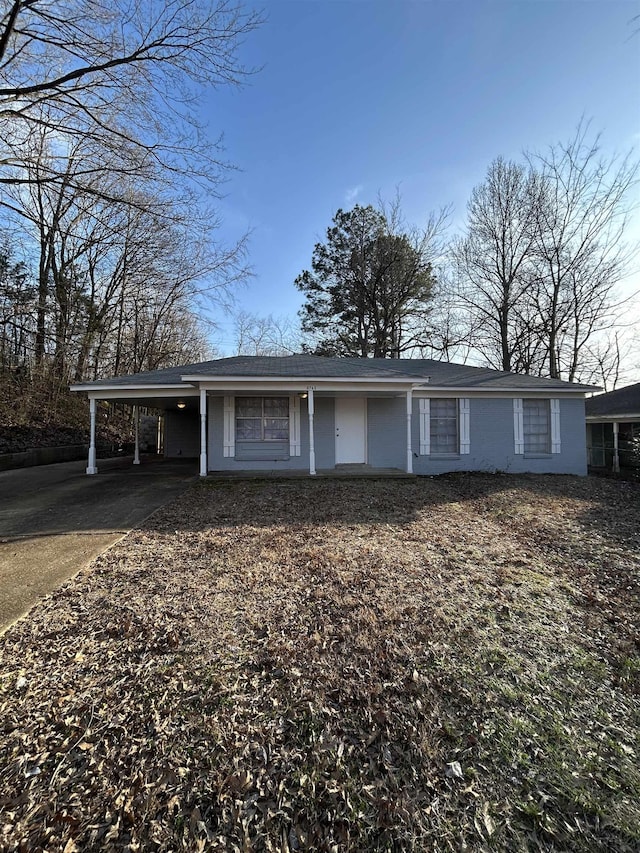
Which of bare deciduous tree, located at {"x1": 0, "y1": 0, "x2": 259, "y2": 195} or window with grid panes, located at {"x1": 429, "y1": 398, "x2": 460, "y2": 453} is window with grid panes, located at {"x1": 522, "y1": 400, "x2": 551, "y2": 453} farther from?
bare deciduous tree, located at {"x1": 0, "y1": 0, "x2": 259, "y2": 195}

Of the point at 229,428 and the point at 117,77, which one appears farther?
the point at 229,428

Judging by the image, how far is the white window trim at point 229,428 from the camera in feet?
32.7

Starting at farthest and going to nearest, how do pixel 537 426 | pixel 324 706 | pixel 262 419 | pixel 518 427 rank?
1. pixel 537 426
2. pixel 518 427
3. pixel 262 419
4. pixel 324 706

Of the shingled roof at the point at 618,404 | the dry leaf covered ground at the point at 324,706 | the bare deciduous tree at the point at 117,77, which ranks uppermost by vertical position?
the bare deciduous tree at the point at 117,77

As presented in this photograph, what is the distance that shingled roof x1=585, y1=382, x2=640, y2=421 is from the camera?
42.4 ft

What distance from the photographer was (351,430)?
35.3ft

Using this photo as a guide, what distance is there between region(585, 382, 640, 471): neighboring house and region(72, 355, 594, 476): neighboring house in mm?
3093

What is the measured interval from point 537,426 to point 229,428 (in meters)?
8.90

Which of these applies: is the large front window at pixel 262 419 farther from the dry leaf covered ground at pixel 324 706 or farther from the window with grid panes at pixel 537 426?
the window with grid panes at pixel 537 426

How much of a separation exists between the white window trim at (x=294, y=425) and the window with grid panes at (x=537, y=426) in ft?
21.7

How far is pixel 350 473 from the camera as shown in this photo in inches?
378

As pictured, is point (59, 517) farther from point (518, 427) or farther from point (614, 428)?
point (614, 428)

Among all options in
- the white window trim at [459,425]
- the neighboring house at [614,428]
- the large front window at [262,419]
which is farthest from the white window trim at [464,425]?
the neighboring house at [614,428]

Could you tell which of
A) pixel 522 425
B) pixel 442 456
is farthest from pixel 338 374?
pixel 522 425
